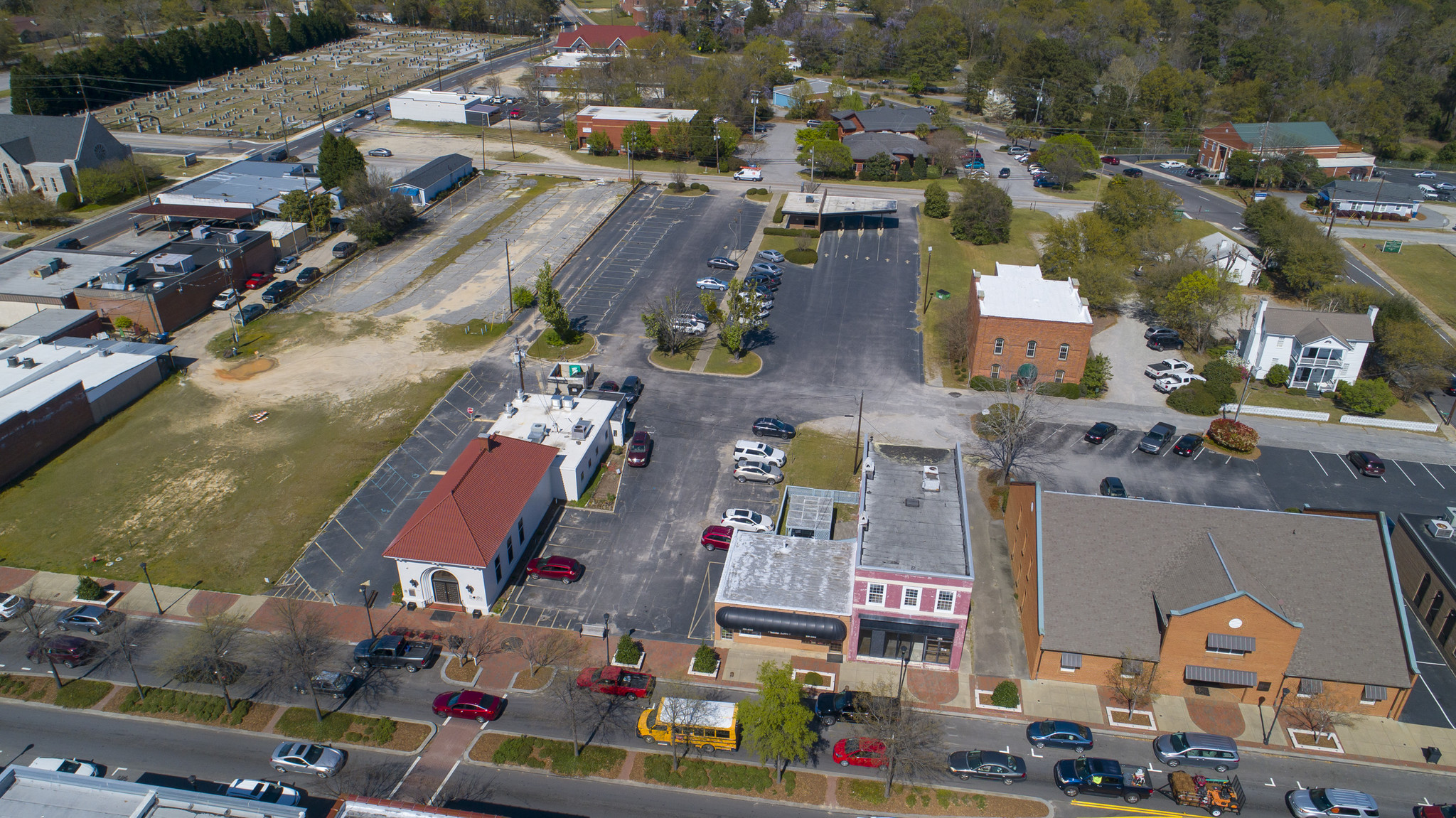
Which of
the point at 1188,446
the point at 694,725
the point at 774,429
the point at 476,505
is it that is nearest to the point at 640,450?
the point at 774,429

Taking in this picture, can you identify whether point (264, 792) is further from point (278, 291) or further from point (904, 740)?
point (278, 291)

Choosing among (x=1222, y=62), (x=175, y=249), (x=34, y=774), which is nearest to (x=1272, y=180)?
(x=1222, y=62)

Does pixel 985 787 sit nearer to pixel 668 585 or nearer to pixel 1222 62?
pixel 668 585

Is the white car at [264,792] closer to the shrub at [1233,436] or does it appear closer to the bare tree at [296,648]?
the bare tree at [296,648]

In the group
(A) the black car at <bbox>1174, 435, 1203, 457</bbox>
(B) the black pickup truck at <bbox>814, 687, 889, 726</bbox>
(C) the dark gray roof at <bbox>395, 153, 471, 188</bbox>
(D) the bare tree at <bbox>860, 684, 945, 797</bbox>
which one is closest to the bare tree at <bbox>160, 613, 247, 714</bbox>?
(B) the black pickup truck at <bbox>814, 687, 889, 726</bbox>

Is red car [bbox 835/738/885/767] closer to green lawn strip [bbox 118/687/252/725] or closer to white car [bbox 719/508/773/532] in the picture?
white car [bbox 719/508/773/532]

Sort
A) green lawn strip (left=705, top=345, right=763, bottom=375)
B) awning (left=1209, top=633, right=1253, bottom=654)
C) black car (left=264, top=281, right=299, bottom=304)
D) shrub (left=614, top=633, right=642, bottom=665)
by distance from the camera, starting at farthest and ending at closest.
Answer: black car (left=264, top=281, right=299, bottom=304) → green lawn strip (left=705, top=345, right=763, bottom=375) → shrub (left=614, top=633, right=642, bottom=665) → awning (left=1209, top=633, right=1253, bottom=654)
